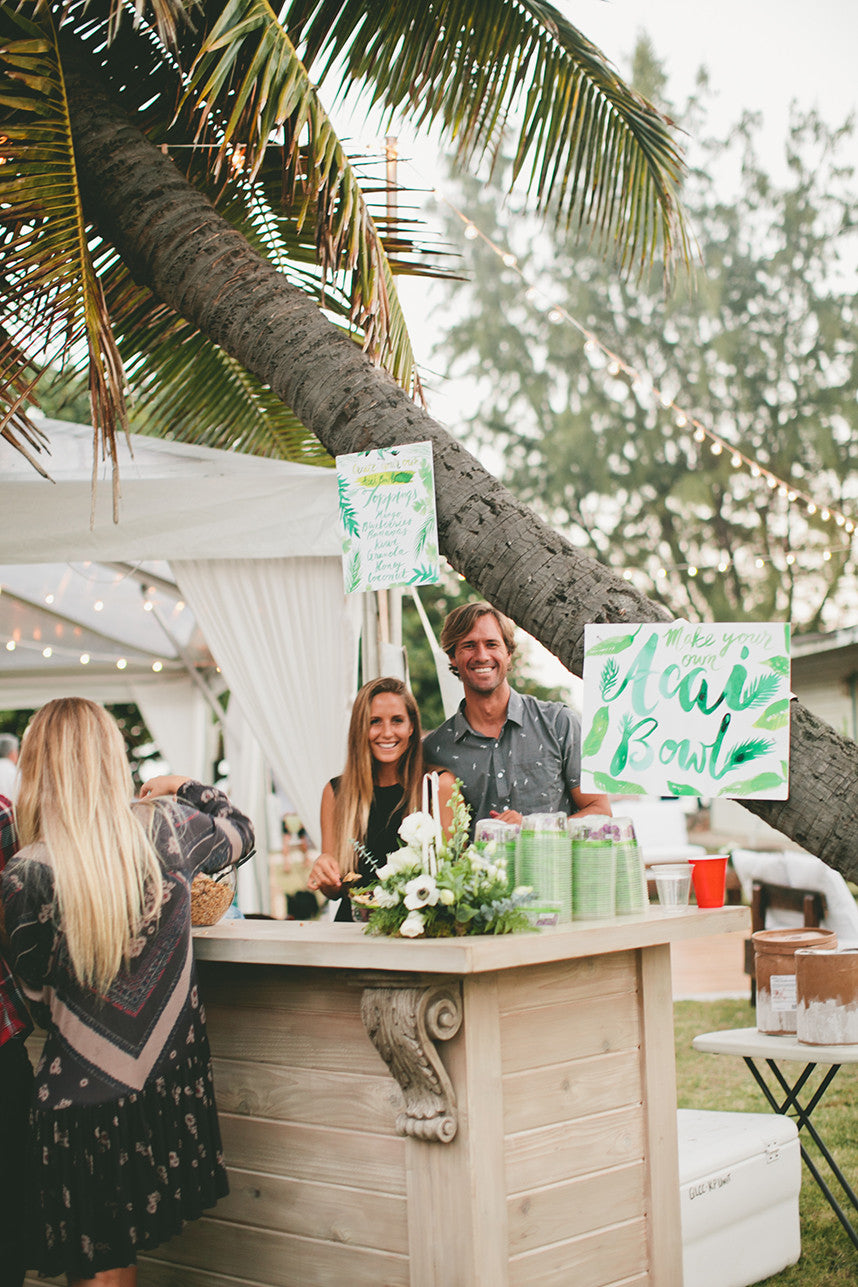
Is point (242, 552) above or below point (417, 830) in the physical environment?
above

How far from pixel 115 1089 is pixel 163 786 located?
30.9 inches

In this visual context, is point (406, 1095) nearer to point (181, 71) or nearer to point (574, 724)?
point (574, 724)

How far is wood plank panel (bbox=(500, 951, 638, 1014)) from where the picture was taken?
2539 millimetres

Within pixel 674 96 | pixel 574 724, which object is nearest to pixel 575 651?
pixel 574 724

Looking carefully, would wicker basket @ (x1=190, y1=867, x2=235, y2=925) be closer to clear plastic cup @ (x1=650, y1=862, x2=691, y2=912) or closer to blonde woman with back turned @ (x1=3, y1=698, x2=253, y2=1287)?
blonde woman with back turned @ (x1=3, y1=698, x2=253, y2=1287)

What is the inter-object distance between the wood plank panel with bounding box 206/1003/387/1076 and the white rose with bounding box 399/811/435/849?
1.44 ft

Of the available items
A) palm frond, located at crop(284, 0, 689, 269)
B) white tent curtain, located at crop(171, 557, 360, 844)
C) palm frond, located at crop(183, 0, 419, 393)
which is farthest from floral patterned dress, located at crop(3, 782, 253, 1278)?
palm frond, located at crop(284, 0, 689, 269)

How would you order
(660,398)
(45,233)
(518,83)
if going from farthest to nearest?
1. (660,398)
2. (518,83)
3. (45,233)

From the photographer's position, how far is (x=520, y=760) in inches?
146

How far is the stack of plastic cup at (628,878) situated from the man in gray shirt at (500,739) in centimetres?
81

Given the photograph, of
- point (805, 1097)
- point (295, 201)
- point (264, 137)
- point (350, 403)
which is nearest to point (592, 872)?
point (350, 403)

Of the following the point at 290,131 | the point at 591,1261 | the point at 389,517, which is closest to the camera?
the point at 591,1261

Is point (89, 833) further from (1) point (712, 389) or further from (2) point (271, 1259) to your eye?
(1) point (712, 389)

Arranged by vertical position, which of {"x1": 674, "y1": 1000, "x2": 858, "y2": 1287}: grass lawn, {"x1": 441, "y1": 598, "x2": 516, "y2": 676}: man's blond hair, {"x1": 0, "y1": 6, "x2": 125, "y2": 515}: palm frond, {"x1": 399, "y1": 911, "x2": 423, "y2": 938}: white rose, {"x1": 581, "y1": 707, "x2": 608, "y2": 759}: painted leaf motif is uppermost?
{"x1": 0, "y1": 6, "x2": 125, "y2": 515}: palm frond
